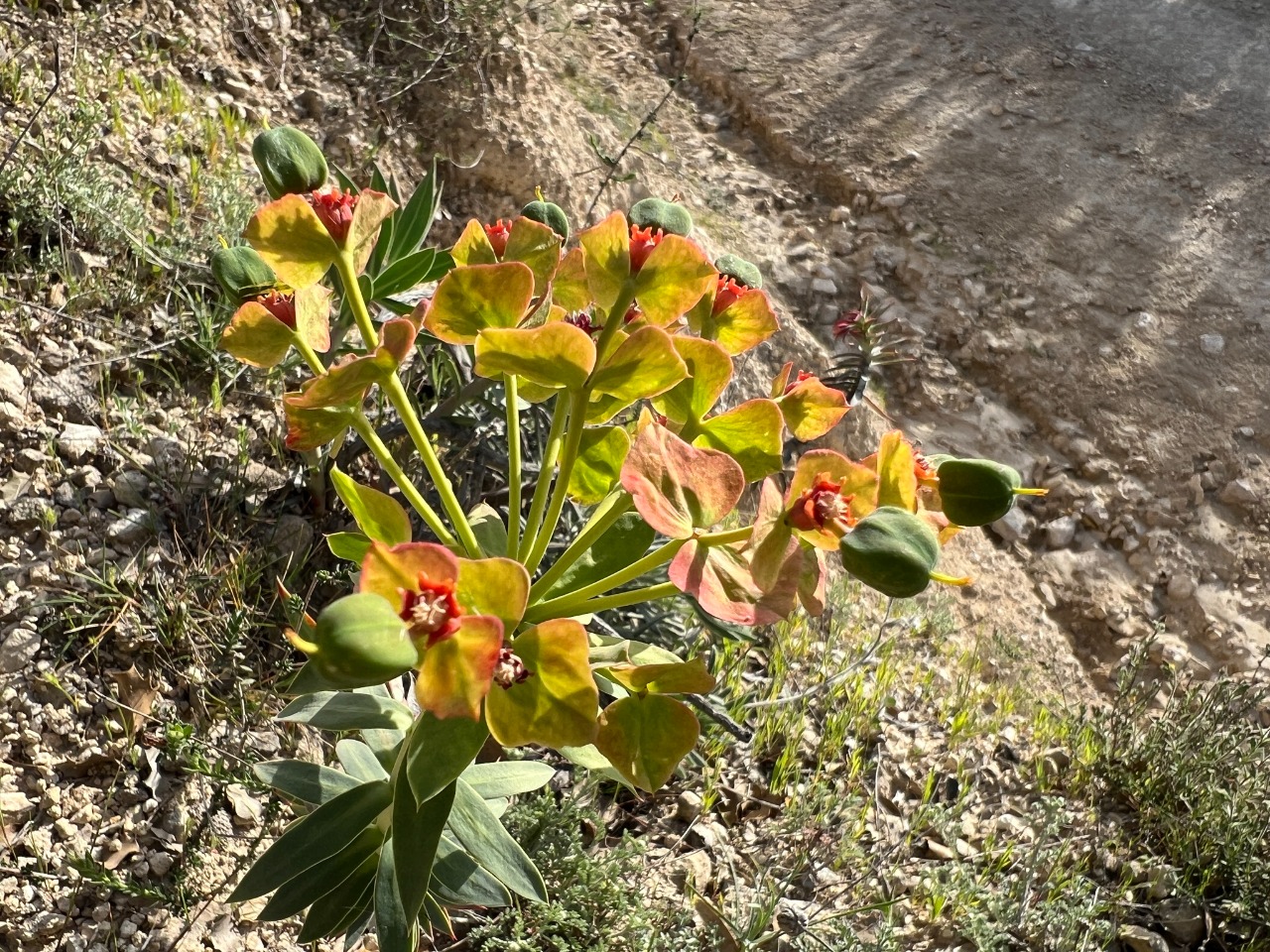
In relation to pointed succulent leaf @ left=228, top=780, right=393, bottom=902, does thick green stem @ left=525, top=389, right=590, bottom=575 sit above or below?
above

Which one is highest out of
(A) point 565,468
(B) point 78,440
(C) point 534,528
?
(A) point 565,468

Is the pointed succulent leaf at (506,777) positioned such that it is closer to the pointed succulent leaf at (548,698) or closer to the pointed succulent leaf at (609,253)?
the pointed succulent leaf at (548,698)

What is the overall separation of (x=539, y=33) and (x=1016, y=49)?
3217 millimetres

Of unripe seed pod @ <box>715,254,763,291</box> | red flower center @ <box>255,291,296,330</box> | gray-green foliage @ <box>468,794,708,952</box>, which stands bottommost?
gray-green foliage @ <box>468,794,708,952</box>

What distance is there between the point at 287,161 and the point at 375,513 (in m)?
0.45

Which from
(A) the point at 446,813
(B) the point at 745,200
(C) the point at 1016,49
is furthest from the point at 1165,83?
(A) the point at 446,813

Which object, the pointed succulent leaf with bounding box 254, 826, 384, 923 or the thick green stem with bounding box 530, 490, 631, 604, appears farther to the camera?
the pointed succulent leaf with bounding box 254, 826, 384, 923

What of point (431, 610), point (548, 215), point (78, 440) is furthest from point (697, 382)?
point (78, 440)

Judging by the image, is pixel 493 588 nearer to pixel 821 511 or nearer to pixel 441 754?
pixel 441 754

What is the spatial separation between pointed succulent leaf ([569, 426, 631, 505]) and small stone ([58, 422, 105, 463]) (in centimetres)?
133

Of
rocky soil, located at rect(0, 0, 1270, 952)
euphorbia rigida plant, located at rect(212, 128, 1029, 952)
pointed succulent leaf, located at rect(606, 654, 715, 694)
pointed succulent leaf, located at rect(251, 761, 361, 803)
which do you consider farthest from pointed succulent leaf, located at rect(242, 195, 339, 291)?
rocky soil, located at rect(0, 0, 1270, 952)

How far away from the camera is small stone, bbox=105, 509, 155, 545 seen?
1.88 meters

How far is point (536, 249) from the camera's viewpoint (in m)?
1.10

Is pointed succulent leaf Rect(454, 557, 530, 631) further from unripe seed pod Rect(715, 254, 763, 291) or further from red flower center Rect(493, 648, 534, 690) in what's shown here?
unripe seed pod Rect(715, 254, 763, 291)
